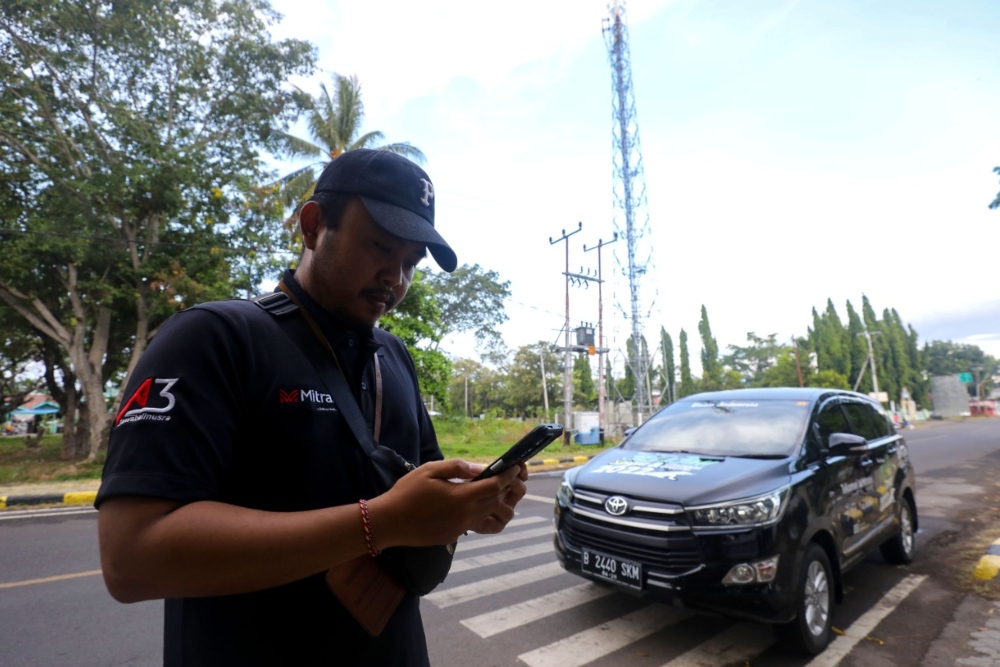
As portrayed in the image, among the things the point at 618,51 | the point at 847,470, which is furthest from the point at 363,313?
the point at 618,51

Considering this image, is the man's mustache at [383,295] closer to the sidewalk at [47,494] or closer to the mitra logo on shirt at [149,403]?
the mitra logo on shirt at [149,403]

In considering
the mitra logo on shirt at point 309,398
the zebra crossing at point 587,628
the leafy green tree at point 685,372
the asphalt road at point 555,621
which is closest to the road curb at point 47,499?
the asphalt road at point 555,621

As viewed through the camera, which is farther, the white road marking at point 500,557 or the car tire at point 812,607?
the white road marking at point 500,557

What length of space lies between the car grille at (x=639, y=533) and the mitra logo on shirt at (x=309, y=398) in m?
2.72

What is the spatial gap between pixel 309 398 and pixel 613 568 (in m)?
2.94

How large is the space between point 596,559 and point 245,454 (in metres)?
3.06

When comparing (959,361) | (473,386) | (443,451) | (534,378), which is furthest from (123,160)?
(959,361)

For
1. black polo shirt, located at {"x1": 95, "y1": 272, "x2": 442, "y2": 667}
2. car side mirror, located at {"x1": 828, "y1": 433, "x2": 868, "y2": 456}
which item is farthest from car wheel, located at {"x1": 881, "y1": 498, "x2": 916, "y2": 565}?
black polo shirt, located at {"x1": 95, "y1": 272, "x2": 442, "y2": 667}

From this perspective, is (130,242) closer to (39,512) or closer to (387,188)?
(39,512)

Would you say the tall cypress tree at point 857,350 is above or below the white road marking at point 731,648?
above

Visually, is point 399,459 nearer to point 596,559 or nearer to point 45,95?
point 596,559

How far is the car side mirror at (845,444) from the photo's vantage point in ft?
12.6

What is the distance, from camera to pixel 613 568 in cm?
342

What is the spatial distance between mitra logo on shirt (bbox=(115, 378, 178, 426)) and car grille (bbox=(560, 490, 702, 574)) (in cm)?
301
